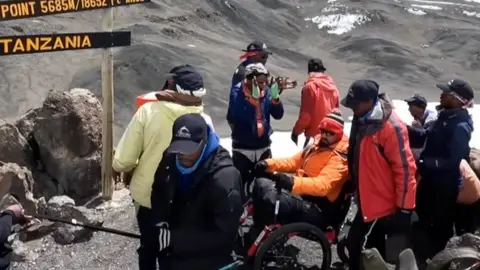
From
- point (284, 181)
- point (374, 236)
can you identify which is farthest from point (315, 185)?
point (374, 236)

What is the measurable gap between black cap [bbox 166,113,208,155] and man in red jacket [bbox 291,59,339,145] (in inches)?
122

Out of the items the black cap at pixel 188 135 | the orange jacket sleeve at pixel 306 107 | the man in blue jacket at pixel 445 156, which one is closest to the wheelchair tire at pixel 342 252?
the man in blue jacket at pixel 445 156

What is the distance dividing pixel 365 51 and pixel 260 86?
16229 mm

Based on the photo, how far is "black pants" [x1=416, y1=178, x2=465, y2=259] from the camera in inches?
207

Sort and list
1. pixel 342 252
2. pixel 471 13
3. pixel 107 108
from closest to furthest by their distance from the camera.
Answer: pixel 342 252, pixel 107 108, pixel 471 13

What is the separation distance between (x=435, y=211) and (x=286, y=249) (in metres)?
1.18

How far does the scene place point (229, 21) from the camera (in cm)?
2344

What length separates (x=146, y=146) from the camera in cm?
459

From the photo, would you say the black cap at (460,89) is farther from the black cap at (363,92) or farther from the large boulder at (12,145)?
the large boulder at (12,145)

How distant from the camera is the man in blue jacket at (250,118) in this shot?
20.2 ft

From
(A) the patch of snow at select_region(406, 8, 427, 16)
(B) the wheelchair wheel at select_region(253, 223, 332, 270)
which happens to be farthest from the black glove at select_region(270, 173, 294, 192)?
(A) the patch of snow at select_region(406, 8, 427, 16)

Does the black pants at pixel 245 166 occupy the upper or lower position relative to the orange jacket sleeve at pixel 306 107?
lower

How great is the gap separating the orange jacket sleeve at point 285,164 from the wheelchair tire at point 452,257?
4.67ft

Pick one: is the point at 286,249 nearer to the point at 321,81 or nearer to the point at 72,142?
the point at 321,81
